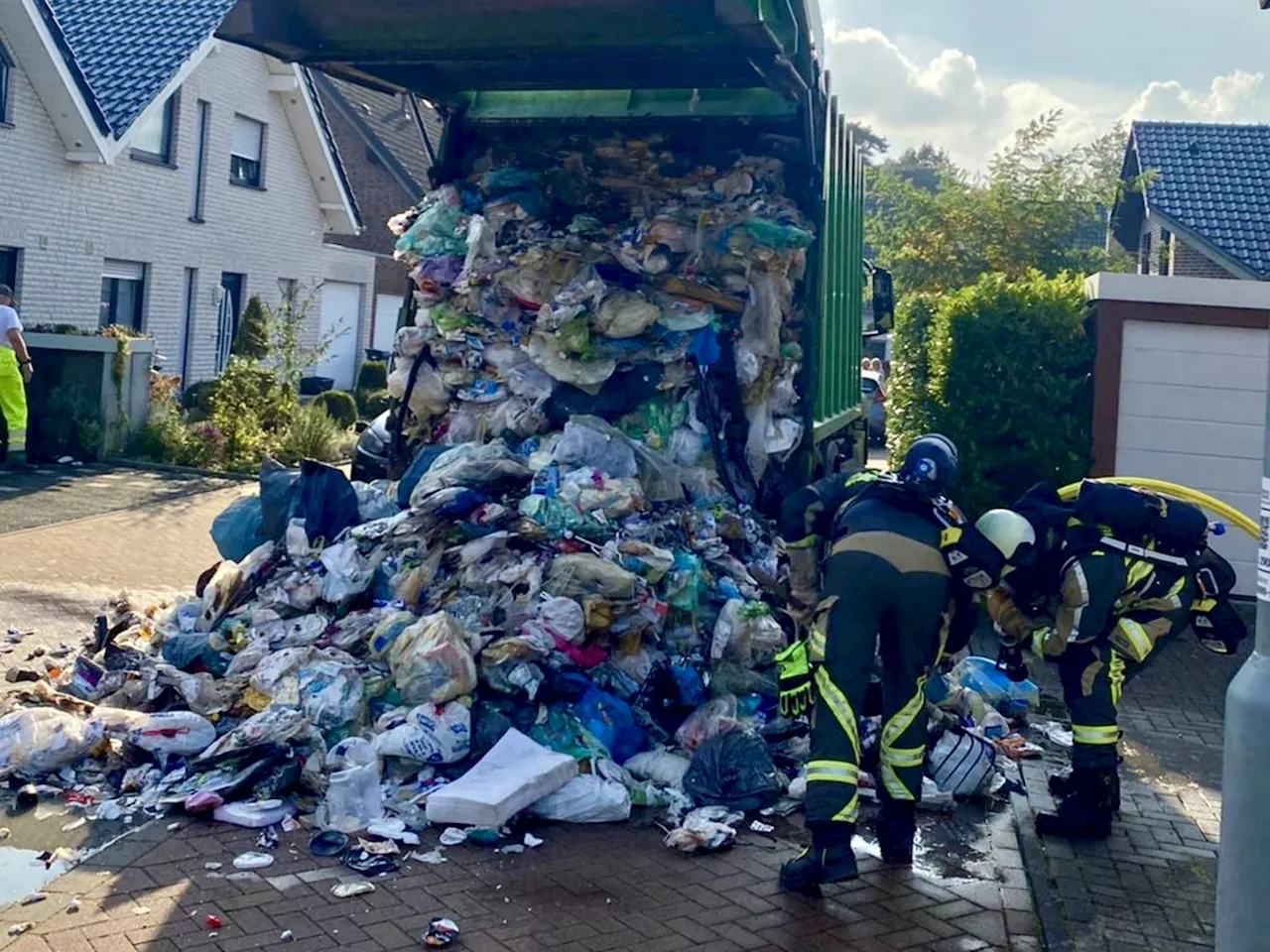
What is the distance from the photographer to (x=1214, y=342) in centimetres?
1043

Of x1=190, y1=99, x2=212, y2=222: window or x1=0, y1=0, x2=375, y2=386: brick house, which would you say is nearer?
x1=0, y1=0, x2=375, y2=386: brick house

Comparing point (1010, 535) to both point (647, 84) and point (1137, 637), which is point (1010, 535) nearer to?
point (1137, 637)

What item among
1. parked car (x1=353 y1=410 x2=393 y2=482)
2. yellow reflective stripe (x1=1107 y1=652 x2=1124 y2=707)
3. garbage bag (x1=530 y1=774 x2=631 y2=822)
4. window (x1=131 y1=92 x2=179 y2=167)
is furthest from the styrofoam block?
window (x1=131 y1=92 x2=179 y2=167)

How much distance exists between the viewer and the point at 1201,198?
21.9 m

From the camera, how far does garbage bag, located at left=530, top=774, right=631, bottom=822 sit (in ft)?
17.2

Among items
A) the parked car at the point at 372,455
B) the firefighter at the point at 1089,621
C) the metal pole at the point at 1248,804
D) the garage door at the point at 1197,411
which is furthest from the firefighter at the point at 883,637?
the garage door at the point at 1197,411

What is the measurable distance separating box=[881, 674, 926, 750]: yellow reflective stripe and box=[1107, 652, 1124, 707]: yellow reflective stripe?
0.89m

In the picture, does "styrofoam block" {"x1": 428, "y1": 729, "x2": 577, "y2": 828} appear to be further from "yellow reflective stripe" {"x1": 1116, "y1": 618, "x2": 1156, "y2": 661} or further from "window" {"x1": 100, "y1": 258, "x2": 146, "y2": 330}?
"window" {"x1": 100, "y1": 258, "x2": 146, "y2": 330}

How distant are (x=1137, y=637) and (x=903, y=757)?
1.15m

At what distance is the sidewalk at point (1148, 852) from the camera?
4688 millimetres

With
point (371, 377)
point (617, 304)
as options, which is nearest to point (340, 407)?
point (371, 377)

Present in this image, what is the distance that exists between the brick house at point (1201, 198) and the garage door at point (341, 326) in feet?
42.6

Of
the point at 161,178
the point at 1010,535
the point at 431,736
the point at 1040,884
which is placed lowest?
the point at 1040,884

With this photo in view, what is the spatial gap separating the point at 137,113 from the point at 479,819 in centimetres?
1454
